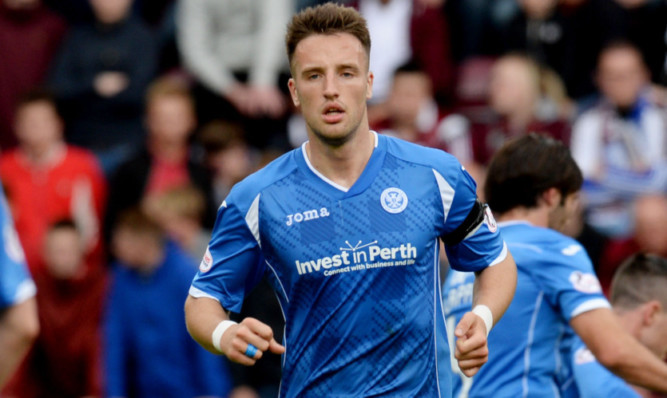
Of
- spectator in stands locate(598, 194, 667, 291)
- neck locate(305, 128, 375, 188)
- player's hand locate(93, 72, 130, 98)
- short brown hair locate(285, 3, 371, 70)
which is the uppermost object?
short brown hair locate(285, 3, 371, 70)

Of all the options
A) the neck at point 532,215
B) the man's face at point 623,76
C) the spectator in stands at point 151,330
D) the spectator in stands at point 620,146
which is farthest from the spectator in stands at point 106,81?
the neck at point 532,215

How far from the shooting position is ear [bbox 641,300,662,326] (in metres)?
5.62

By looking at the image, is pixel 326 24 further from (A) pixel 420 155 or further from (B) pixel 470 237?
(B) pixel 470 237

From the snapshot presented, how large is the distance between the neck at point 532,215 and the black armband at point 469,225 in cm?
86

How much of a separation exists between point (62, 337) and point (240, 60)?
3331 mm

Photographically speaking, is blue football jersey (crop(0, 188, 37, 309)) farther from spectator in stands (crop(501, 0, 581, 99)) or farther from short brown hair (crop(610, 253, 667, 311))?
spectator in stands (crop(501, 0, 581, 99))

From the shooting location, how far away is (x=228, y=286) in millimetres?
4688

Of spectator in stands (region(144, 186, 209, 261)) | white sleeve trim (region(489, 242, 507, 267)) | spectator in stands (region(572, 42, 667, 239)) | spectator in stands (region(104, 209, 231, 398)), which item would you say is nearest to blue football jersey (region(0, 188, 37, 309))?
white sleeve trim (region(489, 242, 507, 267))

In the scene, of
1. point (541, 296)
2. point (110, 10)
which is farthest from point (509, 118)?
point (541, 296)

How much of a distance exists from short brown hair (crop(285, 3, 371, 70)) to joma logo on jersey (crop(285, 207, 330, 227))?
2.12 ft

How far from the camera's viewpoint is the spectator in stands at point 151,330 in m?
8.89

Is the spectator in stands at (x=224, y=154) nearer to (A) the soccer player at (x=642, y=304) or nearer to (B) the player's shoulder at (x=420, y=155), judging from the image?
(A) the soccer player at (x=642, y=304)

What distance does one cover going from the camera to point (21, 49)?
11.8m

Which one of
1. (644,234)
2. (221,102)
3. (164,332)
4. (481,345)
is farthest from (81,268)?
(481,345)
